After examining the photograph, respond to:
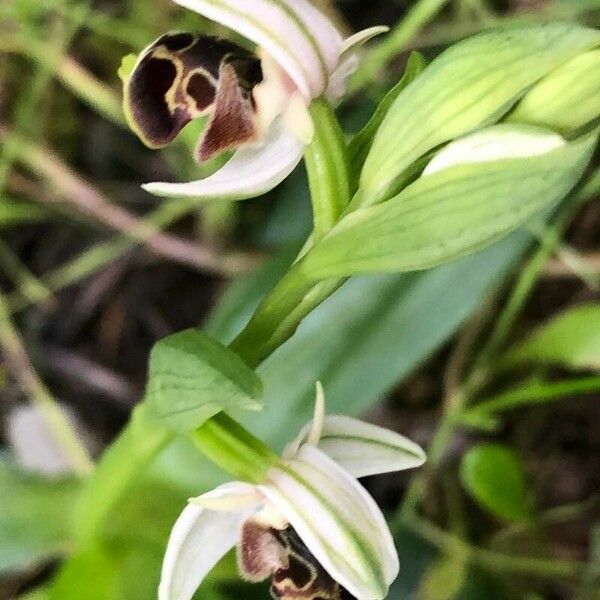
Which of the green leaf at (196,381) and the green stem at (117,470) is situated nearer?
the green leaf at (196,381)

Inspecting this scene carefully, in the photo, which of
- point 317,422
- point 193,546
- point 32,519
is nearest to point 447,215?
point 317,422

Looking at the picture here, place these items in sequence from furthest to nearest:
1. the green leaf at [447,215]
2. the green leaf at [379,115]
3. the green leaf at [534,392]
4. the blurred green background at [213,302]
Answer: the blurred green background at [213,302] → the green leaf at [534,392] → the green leaf at [379,115] → the green leaf at [447,215]

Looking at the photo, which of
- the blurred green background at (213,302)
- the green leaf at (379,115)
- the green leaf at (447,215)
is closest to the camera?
the green leaf at (447,215)

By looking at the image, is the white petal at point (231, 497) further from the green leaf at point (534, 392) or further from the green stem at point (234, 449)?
the green leaf at point (534, 392)

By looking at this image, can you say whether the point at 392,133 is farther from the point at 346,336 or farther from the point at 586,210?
the point at 586,210

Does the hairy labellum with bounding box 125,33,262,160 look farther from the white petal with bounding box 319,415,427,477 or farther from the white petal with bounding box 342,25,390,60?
the white petal with bounding box 319,415,427,477

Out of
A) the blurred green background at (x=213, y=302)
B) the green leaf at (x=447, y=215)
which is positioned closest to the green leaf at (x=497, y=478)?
the blurred green background at (x=213, y=302)

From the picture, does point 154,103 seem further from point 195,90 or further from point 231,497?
point 231,497
